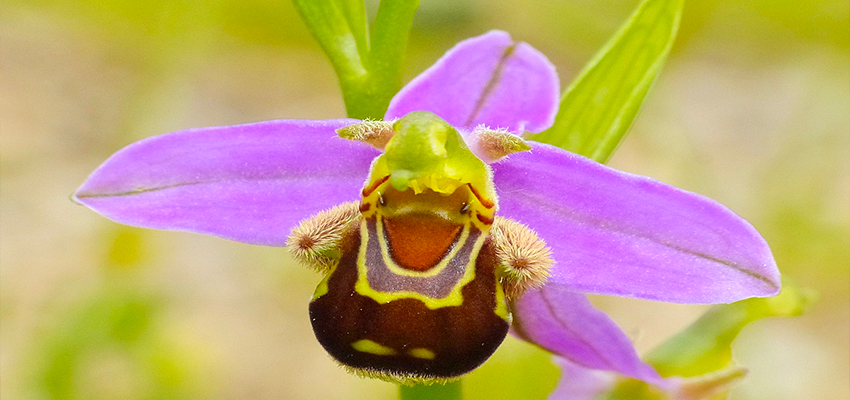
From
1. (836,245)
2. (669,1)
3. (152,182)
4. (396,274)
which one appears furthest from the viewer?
(836,245)

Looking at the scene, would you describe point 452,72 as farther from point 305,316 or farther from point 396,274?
point 305,316

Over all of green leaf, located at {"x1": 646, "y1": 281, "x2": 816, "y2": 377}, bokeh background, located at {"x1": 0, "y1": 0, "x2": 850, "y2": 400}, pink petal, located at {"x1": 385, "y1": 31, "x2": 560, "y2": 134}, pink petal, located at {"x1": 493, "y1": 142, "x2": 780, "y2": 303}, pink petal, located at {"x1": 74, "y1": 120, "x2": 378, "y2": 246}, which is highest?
pink petal, located at {"x1": 385, "y1": 31, "x2": 560, "y2": 134}

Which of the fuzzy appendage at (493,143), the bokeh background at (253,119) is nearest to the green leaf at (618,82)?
the fuzzy appendage at (493,143)

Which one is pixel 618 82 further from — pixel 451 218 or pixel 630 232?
pixel 451 218

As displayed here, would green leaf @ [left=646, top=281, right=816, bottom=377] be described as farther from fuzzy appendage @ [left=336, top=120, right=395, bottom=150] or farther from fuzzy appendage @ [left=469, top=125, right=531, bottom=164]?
fuzzy appendage @ [left=336, top=120, right=395, bottom=150]

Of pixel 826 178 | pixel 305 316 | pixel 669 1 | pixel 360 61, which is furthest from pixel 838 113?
pixel 360 61

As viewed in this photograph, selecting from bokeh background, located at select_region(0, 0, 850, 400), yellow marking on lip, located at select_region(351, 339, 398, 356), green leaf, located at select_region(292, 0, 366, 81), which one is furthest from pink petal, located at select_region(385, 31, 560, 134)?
A: bokeh background, located at select_region(0, 0, 850, 400)

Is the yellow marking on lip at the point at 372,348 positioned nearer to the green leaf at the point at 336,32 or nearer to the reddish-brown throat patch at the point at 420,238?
the reddish-brown throat patch at the point at 420,238
